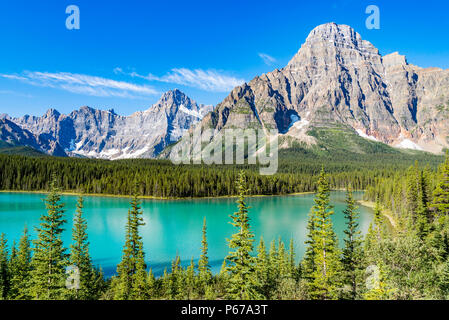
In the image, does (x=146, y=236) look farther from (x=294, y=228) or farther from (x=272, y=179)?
(x=272, y=179)

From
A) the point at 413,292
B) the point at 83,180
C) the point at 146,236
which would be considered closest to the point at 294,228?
the point at 146,236

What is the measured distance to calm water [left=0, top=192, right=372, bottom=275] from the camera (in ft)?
179

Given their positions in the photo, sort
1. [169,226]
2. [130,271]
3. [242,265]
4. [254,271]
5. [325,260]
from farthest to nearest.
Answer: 1. [169,226]
2. [130,271]
3. [325,260]
4. [254,271]
5. [242,265]

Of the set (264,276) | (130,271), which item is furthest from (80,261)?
(264,276)

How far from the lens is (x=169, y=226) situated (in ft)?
262

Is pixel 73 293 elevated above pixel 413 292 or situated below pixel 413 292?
below

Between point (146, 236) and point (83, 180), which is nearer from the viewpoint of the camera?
point (146, 236)

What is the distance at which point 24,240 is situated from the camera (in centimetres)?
3359

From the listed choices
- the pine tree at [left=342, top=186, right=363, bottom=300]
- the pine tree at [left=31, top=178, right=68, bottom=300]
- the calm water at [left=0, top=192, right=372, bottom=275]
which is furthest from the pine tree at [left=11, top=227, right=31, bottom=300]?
the pine tree at [left=342, top=186, right=363, bottom=300]

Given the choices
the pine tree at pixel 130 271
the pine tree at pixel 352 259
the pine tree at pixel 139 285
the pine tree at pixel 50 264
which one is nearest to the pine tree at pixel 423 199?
the pine tree at pixel 352 259

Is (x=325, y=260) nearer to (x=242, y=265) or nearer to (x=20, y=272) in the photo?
(x=242, y=265)

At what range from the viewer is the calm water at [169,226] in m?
54.6

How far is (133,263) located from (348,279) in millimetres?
21696
